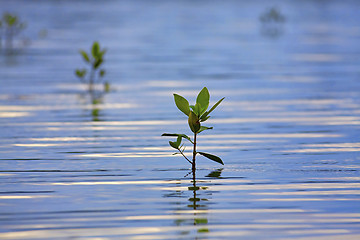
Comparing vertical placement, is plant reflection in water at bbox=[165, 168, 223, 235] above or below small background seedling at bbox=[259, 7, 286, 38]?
below

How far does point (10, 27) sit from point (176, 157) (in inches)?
513

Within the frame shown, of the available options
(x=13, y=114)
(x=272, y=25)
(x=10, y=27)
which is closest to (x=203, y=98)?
(x=13, y=114)

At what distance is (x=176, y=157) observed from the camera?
4.87 metres

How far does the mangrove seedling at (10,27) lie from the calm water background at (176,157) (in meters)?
4.05

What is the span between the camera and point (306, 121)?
646 centimetres

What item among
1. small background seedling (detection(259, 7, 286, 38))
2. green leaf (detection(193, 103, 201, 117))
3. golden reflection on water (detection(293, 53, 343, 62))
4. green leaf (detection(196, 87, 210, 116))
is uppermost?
small background seedling (detection(259, 7, 286, 38))

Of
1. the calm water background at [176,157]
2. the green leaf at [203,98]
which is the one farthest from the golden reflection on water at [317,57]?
the green leaf at [203,98]

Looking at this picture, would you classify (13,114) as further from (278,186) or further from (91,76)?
(278,186)

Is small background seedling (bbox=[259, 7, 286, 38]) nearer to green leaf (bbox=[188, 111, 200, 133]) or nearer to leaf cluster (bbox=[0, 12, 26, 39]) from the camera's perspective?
leaf cluster (bbox=[0, 12, 26, 39])

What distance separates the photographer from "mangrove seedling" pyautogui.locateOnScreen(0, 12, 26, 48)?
1586 cm

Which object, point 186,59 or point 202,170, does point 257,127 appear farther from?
point 186,59

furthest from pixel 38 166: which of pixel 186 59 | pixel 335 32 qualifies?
pixel 335 32

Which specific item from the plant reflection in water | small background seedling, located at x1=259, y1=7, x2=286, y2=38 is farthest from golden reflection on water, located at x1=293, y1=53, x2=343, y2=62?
the plant reflection in water

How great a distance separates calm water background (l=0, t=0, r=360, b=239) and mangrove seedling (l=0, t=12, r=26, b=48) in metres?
4.05
